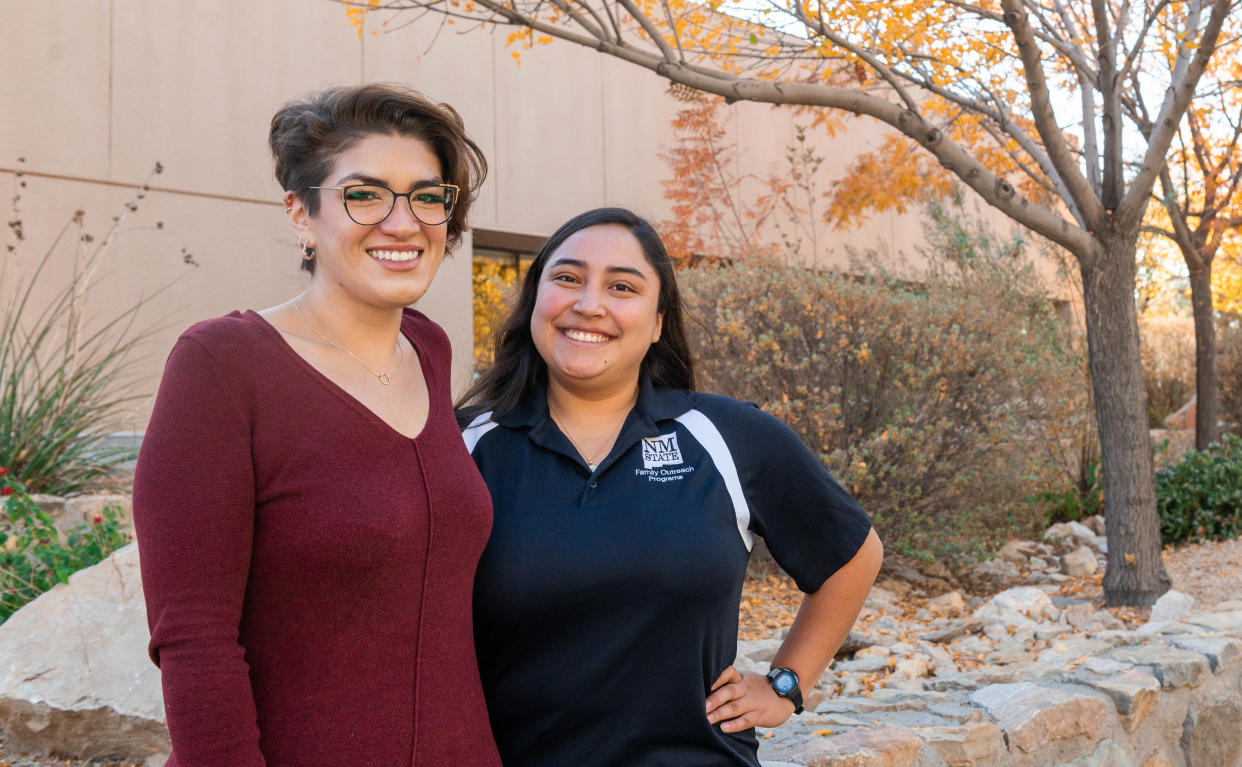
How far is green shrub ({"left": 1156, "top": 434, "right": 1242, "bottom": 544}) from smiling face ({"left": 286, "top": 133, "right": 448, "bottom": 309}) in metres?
8.44

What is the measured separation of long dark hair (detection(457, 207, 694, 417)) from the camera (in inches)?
103

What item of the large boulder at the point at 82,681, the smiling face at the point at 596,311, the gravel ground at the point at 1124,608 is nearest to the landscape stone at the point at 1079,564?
the gravel ground at the point at 1124,608

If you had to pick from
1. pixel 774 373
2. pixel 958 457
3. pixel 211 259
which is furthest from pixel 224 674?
pixel 211 259

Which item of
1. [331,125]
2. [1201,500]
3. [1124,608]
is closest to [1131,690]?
[1124,608]

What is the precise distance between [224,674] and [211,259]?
10.3 m

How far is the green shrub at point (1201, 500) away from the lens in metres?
8.68

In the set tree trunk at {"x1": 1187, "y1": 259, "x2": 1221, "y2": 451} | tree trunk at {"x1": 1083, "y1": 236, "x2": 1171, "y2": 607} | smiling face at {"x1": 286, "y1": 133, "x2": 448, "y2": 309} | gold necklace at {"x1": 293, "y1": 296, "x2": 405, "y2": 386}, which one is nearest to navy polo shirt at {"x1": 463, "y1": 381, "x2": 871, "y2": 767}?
gold necklace at {"x1": 293, "y1": 296, "x2": 405, "y2": 386}

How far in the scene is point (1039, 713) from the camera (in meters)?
3.58

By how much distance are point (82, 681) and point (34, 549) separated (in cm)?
147

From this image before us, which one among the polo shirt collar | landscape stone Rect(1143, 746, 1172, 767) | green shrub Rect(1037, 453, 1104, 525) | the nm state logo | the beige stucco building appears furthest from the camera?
the beige stucco building

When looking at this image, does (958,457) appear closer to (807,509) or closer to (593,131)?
(807,509)

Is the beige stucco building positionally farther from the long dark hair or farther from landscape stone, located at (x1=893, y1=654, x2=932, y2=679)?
the long dark hair

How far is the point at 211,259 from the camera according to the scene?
11.0 metres

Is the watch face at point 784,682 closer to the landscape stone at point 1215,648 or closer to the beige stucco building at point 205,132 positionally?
the landscape stone at point 1215,648
